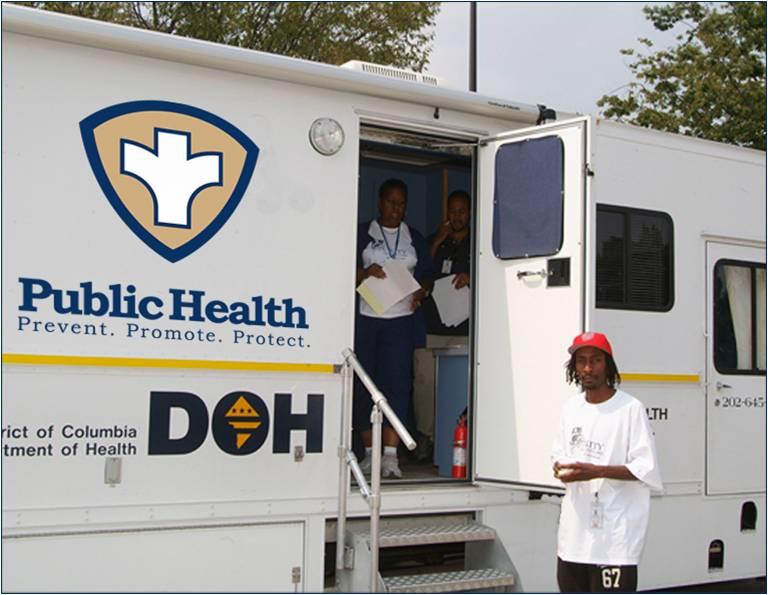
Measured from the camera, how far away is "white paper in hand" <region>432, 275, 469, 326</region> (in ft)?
22.2

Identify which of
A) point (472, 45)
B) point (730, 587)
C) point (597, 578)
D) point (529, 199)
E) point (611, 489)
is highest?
point (472, 45)

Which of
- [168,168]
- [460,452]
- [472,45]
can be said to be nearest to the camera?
[168,168]

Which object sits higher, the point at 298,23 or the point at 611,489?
the point at 298,23

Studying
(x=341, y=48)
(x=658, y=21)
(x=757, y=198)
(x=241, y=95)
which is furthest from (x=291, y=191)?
(x=658, y=21)

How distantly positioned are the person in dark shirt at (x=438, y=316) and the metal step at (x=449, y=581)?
1593 millimetres

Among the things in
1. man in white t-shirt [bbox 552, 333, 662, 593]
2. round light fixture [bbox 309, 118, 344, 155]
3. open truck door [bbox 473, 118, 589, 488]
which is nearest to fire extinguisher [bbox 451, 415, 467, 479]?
open truck door [bbox 473, 118, 589, 488]

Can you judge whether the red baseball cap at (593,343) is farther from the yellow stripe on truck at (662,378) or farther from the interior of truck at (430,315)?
the yellow stripe on truck at (662,378)

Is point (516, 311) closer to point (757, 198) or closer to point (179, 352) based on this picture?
point (179, 352)

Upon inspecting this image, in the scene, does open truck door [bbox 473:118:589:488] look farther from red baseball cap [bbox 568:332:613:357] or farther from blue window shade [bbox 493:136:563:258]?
red baseball cap [bbox 568:332:613:357]

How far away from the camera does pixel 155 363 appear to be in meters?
4.72

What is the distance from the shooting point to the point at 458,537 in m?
5.44

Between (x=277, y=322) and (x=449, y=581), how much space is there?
1.60 metres

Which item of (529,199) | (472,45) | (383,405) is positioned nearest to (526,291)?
(529,199)

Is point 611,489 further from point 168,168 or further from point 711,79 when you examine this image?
point 711,79
